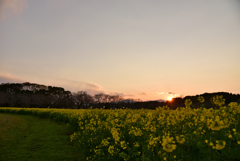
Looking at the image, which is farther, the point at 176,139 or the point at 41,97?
the point at 41,97

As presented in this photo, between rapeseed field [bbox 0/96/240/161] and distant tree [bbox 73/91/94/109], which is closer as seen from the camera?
rapeseed field [bbox 0/96/240/161]

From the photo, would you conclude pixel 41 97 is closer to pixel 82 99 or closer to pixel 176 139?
pixel 82 99

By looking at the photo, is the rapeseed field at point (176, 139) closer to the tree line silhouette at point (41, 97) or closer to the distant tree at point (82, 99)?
the tree line silhouette at point (41, 97)

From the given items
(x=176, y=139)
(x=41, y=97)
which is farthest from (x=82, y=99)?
(x=176, y=139)

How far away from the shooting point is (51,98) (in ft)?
169

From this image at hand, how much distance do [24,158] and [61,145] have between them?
1.96 m

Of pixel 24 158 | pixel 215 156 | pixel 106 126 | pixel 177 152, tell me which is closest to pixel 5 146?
pixel 24 158

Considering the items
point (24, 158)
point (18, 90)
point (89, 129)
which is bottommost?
point (24, 158)

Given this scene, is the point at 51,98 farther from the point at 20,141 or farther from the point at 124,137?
the point at 124,137

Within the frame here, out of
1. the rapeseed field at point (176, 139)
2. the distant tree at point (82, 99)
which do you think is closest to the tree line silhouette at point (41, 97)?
the distant tree at point (82, 99)

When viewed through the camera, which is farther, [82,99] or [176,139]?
[82,99]

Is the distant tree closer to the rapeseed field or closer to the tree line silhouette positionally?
the tree line silhouette

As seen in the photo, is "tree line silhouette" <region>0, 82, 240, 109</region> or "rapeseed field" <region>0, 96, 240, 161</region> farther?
"tree line silhouette" <region>0, 82, 240, 109</region>

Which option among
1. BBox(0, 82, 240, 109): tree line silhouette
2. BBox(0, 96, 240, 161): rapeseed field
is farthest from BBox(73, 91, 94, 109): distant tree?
BBox(0, 96, 240, 161): rapeseed field
